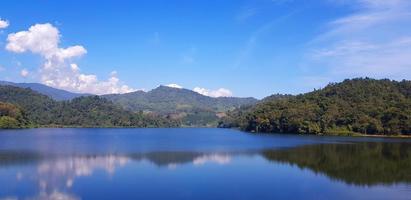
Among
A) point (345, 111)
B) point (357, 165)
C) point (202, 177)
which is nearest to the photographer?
point (202, 177)

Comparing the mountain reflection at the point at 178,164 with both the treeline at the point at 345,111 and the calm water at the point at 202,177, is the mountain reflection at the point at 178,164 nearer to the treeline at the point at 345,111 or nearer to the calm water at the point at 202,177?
the calm water at the point at 202,177

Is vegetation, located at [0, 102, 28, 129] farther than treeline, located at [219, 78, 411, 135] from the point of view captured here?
Yes

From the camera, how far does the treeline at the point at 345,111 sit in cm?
12525

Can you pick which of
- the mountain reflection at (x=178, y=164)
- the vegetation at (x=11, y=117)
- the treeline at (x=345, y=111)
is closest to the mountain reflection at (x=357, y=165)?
the mountain reflection at (x=178, y=164)

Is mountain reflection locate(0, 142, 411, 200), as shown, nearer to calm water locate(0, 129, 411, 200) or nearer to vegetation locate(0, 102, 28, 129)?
calm water locate(0, 129, 411, 200)

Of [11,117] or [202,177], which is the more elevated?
[11,117]

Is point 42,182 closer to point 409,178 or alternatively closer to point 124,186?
point 124,186

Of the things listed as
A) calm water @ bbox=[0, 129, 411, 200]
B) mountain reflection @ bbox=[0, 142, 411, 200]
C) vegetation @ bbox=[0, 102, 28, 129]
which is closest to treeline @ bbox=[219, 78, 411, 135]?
mountain reflection @ bbox=[0, 142, 411, 200]

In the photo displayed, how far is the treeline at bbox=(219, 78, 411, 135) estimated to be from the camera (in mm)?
125250

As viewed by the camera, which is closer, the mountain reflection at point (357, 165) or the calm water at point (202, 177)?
the calm water at point (202, 177)

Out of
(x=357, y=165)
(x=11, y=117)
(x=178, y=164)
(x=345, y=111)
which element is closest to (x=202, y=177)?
(x=178, y=164)

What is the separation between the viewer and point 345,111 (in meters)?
140

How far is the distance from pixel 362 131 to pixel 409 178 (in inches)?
3687

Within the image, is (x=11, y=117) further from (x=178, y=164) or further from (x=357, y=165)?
(x=357, y=165)
